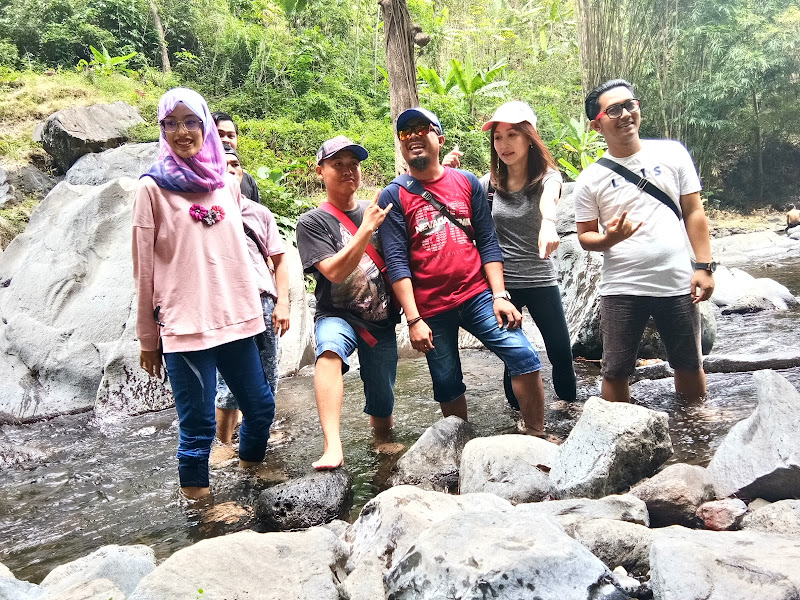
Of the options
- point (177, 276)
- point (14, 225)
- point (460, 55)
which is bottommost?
point (177, 276)

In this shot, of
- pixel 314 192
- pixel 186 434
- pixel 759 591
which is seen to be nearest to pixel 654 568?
pixel 759 591

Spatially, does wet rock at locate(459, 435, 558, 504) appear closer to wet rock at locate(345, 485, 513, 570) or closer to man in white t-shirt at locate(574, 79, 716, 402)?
wet rock at locate(345, 485, 513, 570)

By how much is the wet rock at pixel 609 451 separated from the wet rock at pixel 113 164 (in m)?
8.44

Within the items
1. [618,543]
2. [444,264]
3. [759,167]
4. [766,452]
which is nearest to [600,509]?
[618,543]

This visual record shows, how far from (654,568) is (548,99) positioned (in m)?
19.7

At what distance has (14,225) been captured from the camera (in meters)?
9.27

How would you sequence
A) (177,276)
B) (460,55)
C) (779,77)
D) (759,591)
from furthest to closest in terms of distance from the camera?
(460,55)
(779,77)
(177,276)
(759,591)

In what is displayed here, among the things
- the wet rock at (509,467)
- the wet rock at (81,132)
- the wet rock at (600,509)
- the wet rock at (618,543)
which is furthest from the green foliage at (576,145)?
the wet rock at (618,543)

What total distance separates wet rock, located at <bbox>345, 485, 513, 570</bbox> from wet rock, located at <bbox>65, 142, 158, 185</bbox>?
27.3 ft

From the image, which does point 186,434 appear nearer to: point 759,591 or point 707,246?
point 759,591

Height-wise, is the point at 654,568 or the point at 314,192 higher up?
the point at 314,192

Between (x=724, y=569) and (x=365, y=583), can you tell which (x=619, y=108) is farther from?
(x=365, y=583)

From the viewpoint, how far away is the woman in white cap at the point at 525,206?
3.42 m

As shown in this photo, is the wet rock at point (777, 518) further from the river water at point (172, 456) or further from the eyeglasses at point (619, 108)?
the eyeglasses at point (619, 108)
